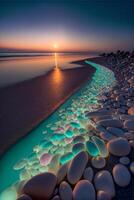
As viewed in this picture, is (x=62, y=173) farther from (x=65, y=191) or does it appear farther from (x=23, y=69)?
(x=23, y=69)

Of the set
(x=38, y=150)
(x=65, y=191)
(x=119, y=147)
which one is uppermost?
(x=119, y=147)

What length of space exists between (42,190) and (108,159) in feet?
1.86

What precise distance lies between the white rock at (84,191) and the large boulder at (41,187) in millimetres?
158

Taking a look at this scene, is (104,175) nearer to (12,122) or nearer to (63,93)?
(12,122)

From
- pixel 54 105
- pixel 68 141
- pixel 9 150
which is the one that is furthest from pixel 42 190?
pixel 54 105

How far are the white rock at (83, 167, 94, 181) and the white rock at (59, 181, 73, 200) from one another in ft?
0.48

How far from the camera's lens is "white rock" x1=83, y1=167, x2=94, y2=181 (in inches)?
45.0

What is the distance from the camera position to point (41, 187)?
3.45ft

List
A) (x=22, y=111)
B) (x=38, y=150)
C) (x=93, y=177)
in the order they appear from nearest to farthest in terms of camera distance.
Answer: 1. (x=93, y=177)
2. (x=38, y=150)
3. (x=22, y=111)

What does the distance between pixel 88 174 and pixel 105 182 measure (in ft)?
0.45

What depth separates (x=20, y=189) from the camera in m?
1.14

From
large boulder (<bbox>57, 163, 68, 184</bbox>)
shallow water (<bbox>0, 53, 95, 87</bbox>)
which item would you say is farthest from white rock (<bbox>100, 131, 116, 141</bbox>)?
shallow water (<bbox>0, 53, 95, 87</bbox>)

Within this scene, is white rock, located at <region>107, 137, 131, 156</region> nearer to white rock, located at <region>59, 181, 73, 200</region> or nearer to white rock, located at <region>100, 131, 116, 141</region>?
white rock, located at <region>100, 131, 116, 141</region>

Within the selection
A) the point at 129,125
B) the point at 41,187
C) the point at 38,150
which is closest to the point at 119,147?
the point at 129,125
